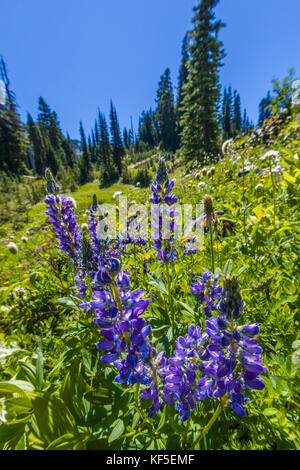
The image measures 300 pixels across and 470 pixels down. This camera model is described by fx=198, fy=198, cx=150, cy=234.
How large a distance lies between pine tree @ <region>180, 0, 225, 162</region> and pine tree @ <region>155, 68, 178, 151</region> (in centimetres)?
3576

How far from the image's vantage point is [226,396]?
95cm

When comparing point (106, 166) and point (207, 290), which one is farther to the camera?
point (106, 166)

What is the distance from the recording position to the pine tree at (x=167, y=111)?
173ft

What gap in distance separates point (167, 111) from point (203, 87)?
4142 centimetres

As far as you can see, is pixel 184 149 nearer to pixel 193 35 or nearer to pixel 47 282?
pixel 193 35

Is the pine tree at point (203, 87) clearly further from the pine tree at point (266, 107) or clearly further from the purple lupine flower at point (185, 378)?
the purple lupine flower at point (185, 378)

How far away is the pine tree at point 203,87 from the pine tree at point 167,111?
35.8m

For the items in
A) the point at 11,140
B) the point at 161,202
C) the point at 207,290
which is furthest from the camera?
the point at 11,140

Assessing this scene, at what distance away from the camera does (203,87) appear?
55.7 ft

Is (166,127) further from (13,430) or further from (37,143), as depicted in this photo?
(13,430)

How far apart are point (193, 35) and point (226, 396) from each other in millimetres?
26242

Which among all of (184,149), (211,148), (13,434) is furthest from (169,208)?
(184,149)

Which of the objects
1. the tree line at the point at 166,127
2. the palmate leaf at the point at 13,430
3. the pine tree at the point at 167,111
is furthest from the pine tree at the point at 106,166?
the palmate leaf at the point at 13,430

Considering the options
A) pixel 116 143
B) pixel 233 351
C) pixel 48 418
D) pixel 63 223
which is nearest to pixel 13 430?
pixel 48 418
